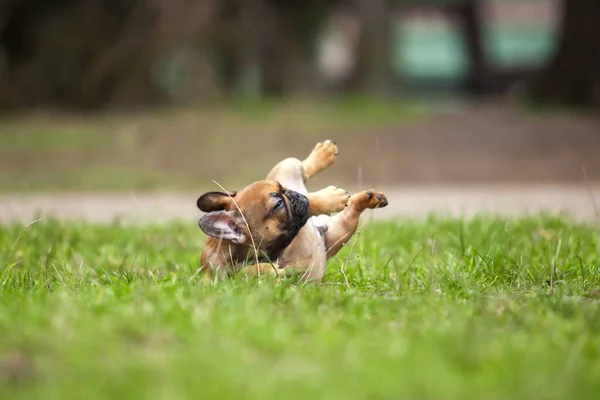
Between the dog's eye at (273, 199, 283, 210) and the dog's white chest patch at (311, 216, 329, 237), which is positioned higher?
the dog's eye at (273, 199, 283, 210)

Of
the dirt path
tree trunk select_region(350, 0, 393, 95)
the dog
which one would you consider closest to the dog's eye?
the dog

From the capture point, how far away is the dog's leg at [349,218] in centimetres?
453

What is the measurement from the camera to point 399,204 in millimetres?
10211

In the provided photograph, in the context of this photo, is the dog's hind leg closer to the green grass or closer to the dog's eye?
the dog's eye

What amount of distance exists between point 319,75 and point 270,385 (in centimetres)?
2138

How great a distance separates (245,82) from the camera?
21.4 metres

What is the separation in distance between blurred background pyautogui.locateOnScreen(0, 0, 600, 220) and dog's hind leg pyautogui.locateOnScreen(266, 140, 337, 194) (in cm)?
708

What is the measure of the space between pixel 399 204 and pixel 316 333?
22.6 feet

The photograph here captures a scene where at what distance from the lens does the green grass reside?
2.82 meters

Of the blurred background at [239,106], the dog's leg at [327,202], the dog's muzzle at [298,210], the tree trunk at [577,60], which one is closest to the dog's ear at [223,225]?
the dog's muzzle at [298,210]

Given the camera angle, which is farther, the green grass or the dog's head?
the dog's head

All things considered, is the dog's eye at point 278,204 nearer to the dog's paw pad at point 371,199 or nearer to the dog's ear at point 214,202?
the dog's ear at point 214,202

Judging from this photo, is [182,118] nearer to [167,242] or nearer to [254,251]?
[167,242]

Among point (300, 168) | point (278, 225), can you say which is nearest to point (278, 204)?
point (278, 225)
